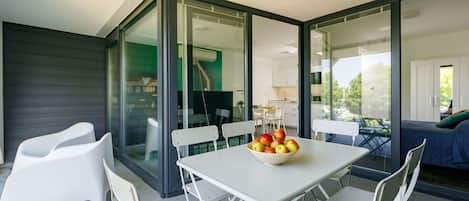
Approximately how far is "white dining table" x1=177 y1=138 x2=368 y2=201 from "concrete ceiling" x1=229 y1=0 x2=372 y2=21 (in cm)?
199

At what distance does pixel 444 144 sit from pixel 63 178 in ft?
14.6

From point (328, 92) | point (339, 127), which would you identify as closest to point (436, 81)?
point (328, 92)

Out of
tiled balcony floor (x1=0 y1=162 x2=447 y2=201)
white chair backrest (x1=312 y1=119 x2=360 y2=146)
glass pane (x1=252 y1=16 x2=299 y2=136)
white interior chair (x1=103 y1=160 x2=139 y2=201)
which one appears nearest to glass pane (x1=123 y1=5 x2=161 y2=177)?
tiled balcony floor (x1=0 y1=162 x2=447 y2=201)

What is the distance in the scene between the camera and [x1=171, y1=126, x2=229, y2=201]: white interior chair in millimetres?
1673

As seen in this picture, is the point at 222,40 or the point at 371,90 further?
the point at 371,90

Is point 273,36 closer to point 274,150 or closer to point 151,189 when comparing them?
point 151,189

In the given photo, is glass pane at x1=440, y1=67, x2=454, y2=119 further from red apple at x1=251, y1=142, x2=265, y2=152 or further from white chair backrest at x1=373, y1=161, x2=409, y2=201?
red apple at x1=251, y1=142, x2=265, y2=152

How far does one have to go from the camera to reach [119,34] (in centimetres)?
390

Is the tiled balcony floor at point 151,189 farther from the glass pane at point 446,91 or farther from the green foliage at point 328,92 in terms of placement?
the glass pane at point 446,91

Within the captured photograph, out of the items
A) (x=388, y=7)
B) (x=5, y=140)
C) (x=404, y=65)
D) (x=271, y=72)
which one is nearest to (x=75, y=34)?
(x=5, y=140)

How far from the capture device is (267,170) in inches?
53.8

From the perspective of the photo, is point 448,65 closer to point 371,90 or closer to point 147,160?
point 371,90

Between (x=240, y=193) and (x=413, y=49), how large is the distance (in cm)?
695

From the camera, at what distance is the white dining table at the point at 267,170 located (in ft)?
3.61
